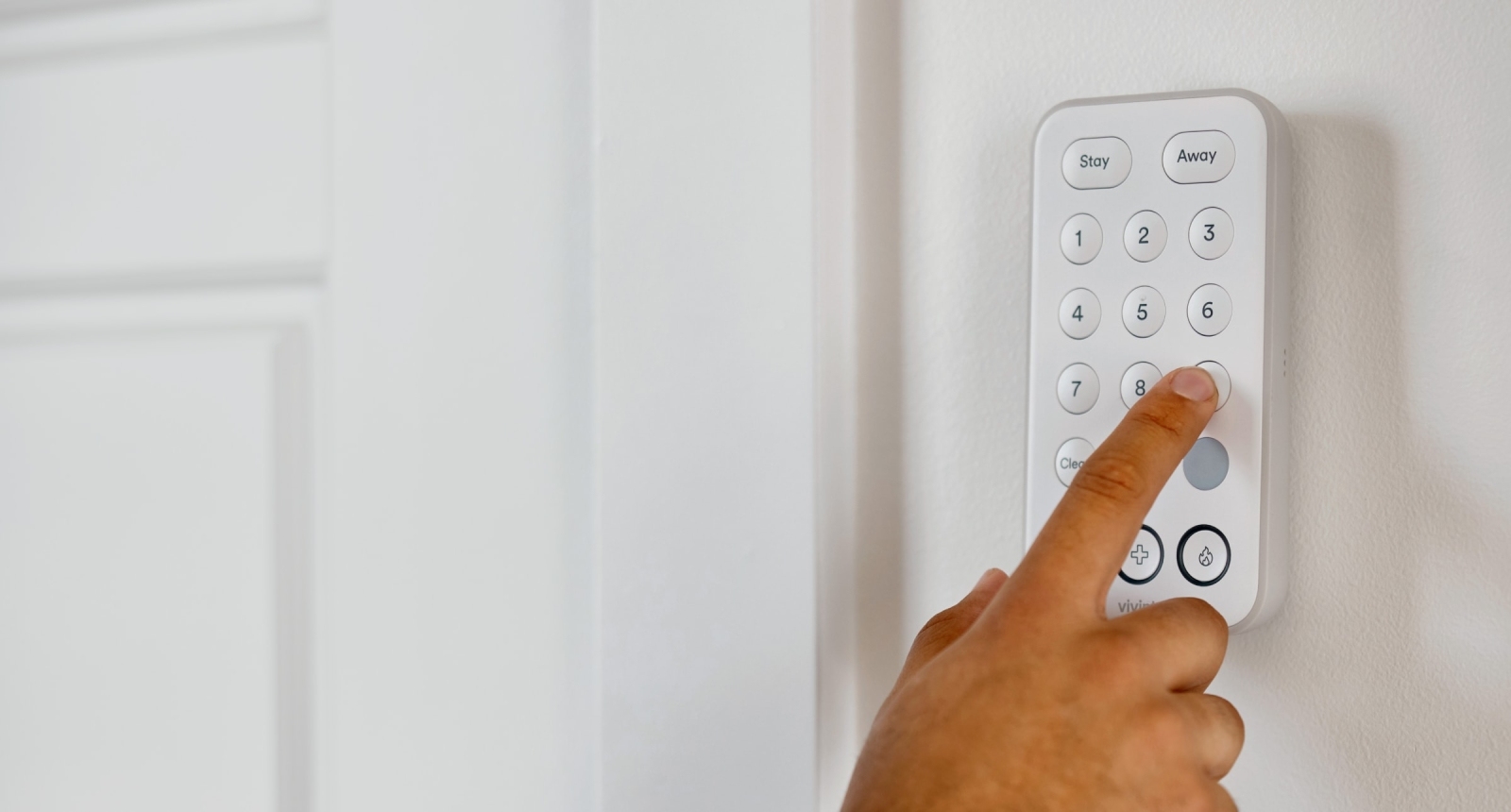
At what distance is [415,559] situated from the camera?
386 millimetres

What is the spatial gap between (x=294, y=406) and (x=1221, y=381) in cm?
36

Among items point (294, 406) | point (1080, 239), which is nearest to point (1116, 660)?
point (1080, 239)

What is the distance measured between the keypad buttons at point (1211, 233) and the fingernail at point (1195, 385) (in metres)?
0.03

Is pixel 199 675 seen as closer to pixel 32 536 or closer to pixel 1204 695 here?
pixel 32 536

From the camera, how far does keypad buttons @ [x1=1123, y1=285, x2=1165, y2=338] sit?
0.94 feet

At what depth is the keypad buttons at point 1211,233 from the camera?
0.92ft

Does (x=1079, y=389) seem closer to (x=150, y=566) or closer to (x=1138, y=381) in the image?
(x=1138, y=381)

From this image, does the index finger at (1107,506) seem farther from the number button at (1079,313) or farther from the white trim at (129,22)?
the white trim at (129,22)

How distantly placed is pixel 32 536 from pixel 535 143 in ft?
1.05

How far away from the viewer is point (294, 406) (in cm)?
42

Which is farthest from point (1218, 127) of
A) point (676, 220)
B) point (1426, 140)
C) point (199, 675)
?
point (199, 675)

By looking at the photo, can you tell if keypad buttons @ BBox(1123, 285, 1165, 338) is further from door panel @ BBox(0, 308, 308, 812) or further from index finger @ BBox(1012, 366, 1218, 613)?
door panel @ BBox(0, 308, 308, 812)

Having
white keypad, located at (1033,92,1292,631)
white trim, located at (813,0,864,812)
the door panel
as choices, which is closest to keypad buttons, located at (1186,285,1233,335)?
white keypad, located at (1033,92,1292,631)

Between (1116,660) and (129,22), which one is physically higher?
(129,22)
